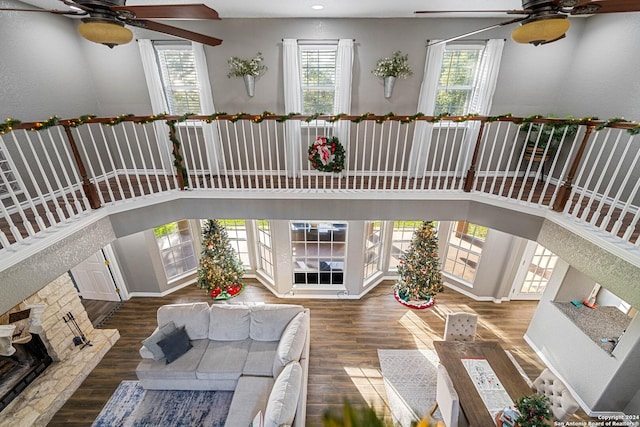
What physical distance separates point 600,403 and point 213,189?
6274mm

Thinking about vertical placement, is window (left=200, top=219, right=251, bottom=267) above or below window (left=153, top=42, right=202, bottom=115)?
below

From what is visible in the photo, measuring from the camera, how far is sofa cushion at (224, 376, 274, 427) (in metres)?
3.39

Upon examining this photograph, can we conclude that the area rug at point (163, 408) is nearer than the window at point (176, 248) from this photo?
Yes

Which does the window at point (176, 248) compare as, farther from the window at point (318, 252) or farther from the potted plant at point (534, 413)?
the potted plant at point (534, 413)

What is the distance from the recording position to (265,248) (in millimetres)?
6355

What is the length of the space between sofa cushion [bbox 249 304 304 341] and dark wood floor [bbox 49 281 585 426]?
851 millimetres

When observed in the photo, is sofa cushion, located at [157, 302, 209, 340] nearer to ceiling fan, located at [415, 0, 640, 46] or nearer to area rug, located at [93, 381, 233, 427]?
area rug, located at [93, 381, 233, 427]

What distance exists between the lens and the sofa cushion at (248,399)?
3389 millimetres

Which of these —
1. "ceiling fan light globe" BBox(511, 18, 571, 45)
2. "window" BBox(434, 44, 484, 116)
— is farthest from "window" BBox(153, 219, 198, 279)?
"ceiling fan light globe" BBox(511, 18, 571, 45)

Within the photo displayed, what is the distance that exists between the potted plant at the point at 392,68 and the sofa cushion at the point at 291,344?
4.31 m

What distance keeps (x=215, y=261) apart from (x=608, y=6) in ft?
20.3

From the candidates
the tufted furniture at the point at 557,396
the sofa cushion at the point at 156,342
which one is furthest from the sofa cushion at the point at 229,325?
the tufted furniture at the point at 557,396

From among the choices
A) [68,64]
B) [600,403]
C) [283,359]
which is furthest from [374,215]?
[68,64]

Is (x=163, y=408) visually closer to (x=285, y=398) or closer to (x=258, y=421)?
(x=258, y=421)
